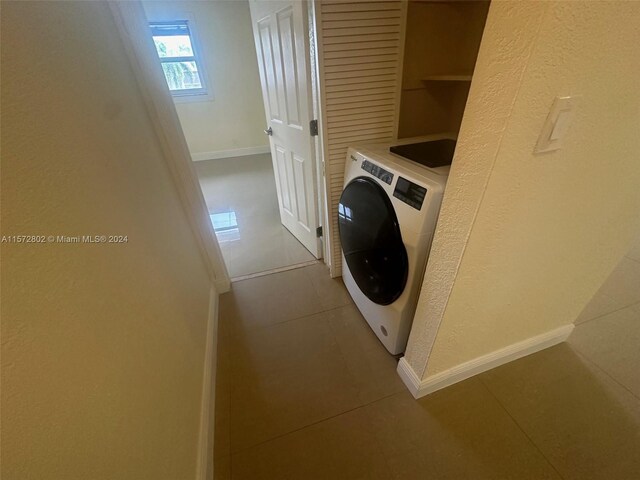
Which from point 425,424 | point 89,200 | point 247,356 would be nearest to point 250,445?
point 247,356

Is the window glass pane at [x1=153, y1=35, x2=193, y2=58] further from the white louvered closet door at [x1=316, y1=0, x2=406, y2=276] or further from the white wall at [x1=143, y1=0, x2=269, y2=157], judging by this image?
the white louvered closet door at [x1=316, y1=0, x2=406, y2=276]

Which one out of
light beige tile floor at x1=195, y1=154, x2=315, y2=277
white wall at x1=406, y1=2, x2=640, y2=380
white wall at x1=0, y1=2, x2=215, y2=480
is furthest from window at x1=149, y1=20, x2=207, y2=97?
white wall at x1=406, y1=2, x2=640, y2=380

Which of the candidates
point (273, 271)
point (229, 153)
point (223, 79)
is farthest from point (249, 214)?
point (223, 79)

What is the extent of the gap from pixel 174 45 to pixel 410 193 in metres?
4.65

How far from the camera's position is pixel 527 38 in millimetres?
512

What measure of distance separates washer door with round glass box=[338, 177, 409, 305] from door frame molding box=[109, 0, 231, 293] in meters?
0.84

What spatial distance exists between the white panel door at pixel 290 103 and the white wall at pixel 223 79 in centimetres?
266

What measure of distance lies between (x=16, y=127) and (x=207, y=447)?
46.2 inches

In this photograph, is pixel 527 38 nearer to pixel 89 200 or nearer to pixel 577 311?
pixel 89 200

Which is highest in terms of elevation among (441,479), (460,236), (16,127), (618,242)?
(16,127)

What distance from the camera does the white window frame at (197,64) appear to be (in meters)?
3.74

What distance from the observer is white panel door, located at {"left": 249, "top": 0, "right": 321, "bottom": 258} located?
142 centimetres

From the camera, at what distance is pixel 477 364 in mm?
1256

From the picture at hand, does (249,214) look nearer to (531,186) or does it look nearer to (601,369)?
(531,186)
